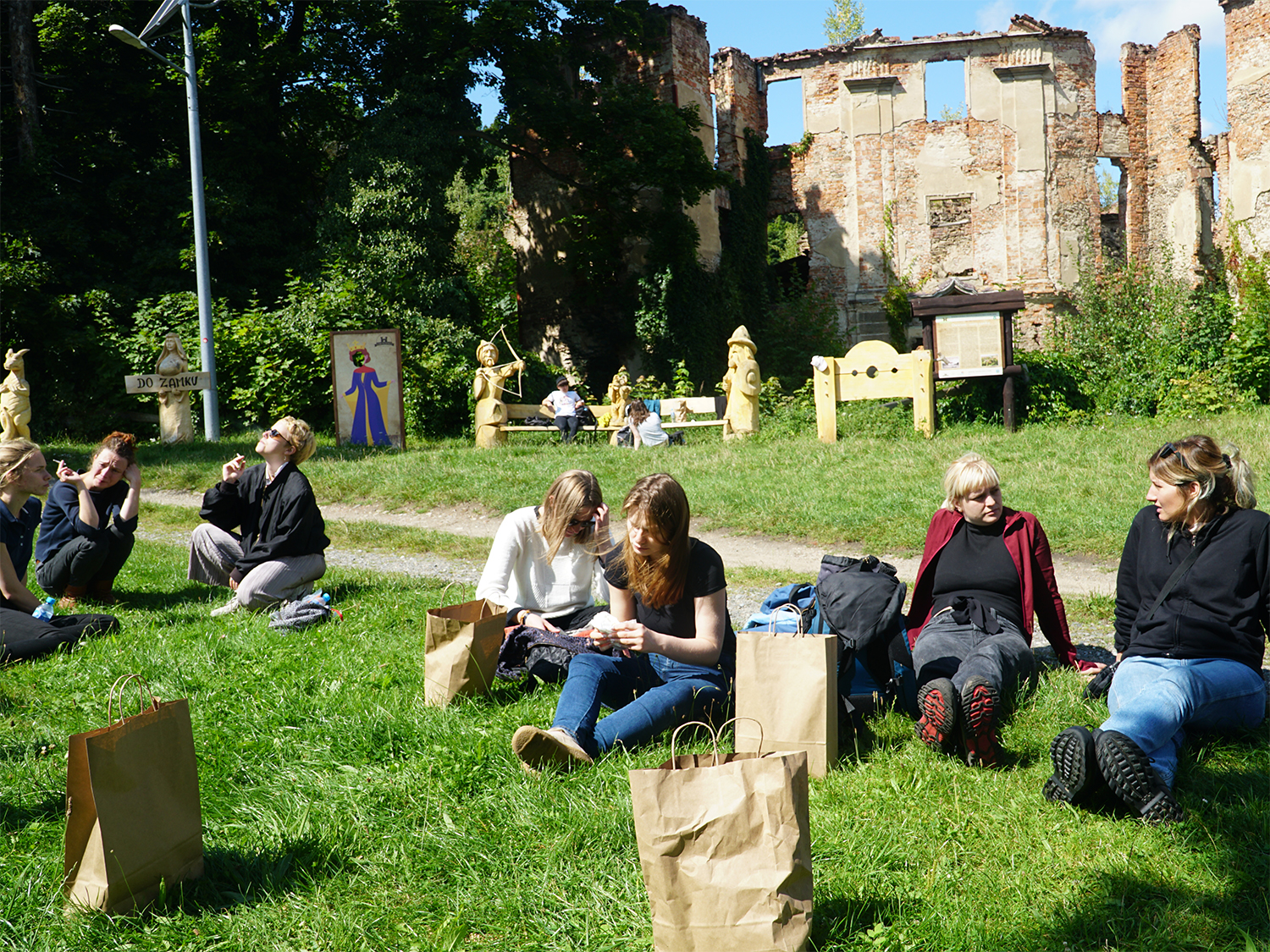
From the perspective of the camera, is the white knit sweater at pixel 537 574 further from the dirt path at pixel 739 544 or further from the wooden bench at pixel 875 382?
the wooden bench at pixel 875 382

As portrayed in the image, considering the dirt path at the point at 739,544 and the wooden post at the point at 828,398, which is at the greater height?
the wooden post at the point at 828,398

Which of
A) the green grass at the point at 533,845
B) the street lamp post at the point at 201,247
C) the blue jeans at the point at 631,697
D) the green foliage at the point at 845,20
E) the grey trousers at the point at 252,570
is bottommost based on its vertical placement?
the green grass at the point at 533,845

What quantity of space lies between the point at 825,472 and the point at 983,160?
759 inches

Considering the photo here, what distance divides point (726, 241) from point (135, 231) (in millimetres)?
14241

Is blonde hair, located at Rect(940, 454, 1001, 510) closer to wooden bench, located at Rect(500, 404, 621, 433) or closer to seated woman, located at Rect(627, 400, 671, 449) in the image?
seated woman, located at Rect(627, 400, 671, 449)

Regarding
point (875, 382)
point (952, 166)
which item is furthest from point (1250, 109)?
point (875, 382)

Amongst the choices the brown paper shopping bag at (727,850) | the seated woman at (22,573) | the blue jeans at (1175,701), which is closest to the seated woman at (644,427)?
the seated woman at (22,573)

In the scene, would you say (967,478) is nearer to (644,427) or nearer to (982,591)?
(982,591)

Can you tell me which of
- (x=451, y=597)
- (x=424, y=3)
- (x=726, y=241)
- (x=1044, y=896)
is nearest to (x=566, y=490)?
(x=451, y=597)

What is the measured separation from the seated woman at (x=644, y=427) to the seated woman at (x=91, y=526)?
9512mm

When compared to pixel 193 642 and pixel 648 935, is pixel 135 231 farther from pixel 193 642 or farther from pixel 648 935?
pixel 648 935

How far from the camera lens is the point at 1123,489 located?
9.32 meters

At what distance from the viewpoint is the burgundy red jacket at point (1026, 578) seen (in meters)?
4.50

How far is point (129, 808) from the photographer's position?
2506 millimetres
